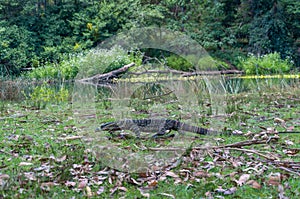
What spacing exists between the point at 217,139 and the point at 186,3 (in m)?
17.6

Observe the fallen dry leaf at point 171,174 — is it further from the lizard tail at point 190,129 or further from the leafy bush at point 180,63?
the leafy bush at point 180,63

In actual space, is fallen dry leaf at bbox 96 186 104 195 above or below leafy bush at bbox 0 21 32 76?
below

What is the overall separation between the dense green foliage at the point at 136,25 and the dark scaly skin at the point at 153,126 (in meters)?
13.7

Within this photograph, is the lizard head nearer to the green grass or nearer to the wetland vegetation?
the wetland vegetation

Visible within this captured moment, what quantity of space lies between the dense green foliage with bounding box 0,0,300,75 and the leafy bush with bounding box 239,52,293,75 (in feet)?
3.12

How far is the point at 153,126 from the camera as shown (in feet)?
12.9

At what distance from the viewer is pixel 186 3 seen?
20.3m

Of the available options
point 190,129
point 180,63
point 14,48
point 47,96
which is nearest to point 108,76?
point 190,129

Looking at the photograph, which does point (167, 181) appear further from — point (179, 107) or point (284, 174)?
point (179, 107)

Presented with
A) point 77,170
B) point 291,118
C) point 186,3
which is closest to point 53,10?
point 186,3

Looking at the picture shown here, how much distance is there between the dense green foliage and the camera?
17547 millimetres

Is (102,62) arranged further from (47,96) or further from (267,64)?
(267,64)

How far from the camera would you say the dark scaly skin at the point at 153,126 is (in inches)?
151

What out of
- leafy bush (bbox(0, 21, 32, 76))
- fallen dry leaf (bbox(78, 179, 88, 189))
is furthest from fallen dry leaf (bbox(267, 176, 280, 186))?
leafy bush (bbox(0, 21, 32, 76))
